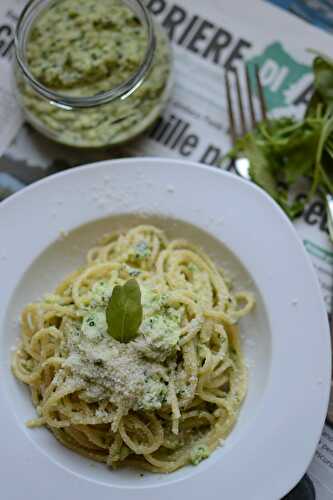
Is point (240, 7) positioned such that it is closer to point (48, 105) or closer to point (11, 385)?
point (48, 105)

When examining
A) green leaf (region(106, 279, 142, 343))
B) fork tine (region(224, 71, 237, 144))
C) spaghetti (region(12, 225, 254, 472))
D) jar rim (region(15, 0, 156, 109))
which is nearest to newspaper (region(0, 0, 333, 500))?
fork tine (region(224, 71, 237, 144))

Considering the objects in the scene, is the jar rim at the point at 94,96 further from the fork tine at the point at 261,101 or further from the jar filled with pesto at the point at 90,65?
the fork tine at the point at 261,101

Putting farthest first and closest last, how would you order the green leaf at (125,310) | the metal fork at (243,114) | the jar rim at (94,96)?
the metal fork at (243,114) < the jar rim at (94,96) < the green leaf at (125,310)

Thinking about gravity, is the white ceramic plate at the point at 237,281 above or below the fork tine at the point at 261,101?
below

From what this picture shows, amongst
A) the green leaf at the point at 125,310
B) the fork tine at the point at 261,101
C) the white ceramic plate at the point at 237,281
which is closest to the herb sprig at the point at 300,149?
the fork tine at the point at 261,101

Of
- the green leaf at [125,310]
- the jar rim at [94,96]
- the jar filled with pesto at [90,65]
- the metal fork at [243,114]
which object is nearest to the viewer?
the green leaf at [125,310]

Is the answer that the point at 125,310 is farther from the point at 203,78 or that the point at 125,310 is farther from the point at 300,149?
the point at 203,78

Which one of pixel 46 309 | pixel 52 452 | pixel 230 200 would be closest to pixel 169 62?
pixel 230 200

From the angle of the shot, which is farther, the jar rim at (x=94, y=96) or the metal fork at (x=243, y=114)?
the metal fork at (x=243, y=114)

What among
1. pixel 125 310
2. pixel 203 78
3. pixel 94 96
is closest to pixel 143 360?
pixel 125 310
